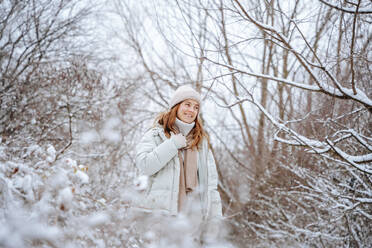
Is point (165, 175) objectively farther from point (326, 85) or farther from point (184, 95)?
point (326, 85)

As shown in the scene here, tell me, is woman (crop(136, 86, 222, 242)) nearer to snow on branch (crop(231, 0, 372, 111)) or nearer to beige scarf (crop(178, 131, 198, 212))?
beige scarf (crop(178, 131, 198, 212))

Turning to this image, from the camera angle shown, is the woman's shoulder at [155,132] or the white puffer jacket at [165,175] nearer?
the white puffer jacket at [165,175]

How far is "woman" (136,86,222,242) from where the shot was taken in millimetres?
2020

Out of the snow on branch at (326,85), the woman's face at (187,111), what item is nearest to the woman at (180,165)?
the woman's face at (187,111)

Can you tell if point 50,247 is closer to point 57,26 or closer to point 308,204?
point 308,204

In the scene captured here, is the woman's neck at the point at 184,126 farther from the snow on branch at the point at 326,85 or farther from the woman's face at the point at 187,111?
the snow on branch at the point at 326,85

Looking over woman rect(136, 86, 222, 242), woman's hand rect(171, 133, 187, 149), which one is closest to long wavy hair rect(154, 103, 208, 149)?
woman rect(136, 86, 222, 242)

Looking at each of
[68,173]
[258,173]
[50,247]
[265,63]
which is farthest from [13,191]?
[265,63]

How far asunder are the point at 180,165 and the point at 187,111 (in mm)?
464

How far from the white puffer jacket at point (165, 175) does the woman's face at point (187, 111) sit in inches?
8.4

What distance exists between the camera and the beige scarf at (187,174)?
208 centimetres

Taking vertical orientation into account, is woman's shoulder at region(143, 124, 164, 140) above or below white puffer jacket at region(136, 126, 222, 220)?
above

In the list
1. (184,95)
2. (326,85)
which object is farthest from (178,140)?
(326,85)

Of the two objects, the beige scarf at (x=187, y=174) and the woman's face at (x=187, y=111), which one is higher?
the woman's face at (x=187, y=111)
